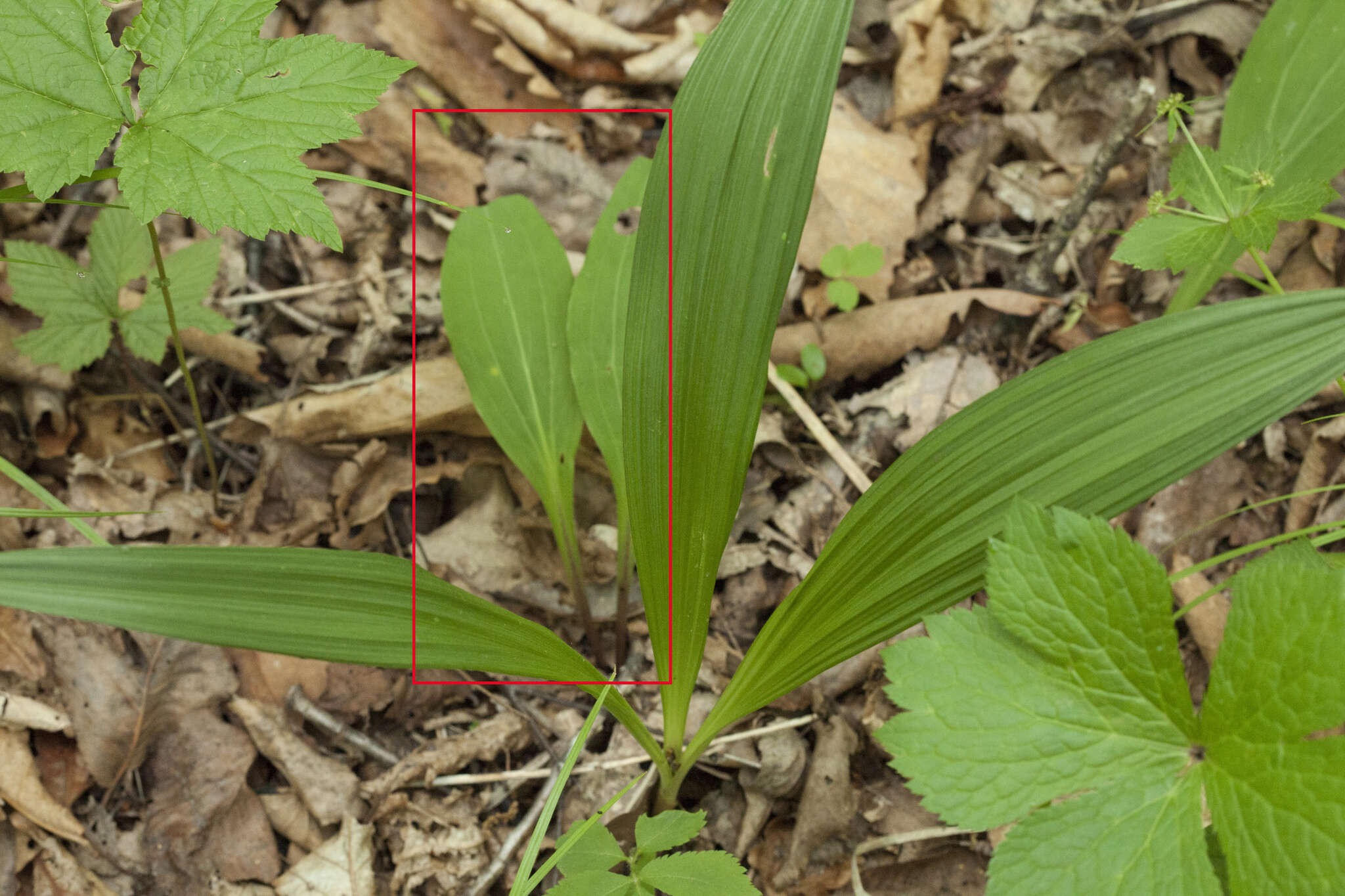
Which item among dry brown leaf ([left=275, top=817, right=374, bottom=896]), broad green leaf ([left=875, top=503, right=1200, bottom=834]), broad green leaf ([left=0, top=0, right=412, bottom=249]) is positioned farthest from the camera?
dry brown leaf ([left=275, top=817, right=374, bottom=896])

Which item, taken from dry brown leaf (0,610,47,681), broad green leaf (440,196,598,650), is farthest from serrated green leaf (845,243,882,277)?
dry brown leaf (0,610,47,681)

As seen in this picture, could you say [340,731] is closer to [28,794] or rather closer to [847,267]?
[28,794]

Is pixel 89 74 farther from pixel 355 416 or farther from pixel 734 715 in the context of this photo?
pixel 734 715

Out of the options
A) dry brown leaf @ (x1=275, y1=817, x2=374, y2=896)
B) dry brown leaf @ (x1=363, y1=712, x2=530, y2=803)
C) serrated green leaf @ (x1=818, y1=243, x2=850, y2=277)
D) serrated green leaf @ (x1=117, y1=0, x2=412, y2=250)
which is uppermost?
serrated green leaf @ (x1=117, y1=0, x2=412, y2=250)

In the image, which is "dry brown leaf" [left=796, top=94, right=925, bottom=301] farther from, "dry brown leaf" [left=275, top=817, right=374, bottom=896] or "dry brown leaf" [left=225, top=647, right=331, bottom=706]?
"dry brown leaf" [left=275, top=817, right=374, bottom=896]

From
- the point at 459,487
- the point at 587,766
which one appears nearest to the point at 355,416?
the point at 459,487

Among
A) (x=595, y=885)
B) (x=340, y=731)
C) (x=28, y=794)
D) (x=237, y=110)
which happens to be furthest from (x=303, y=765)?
(x=237, y=110)

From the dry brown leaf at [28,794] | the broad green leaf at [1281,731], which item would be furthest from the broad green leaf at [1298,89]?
the dry brown leaf at [28,794]
